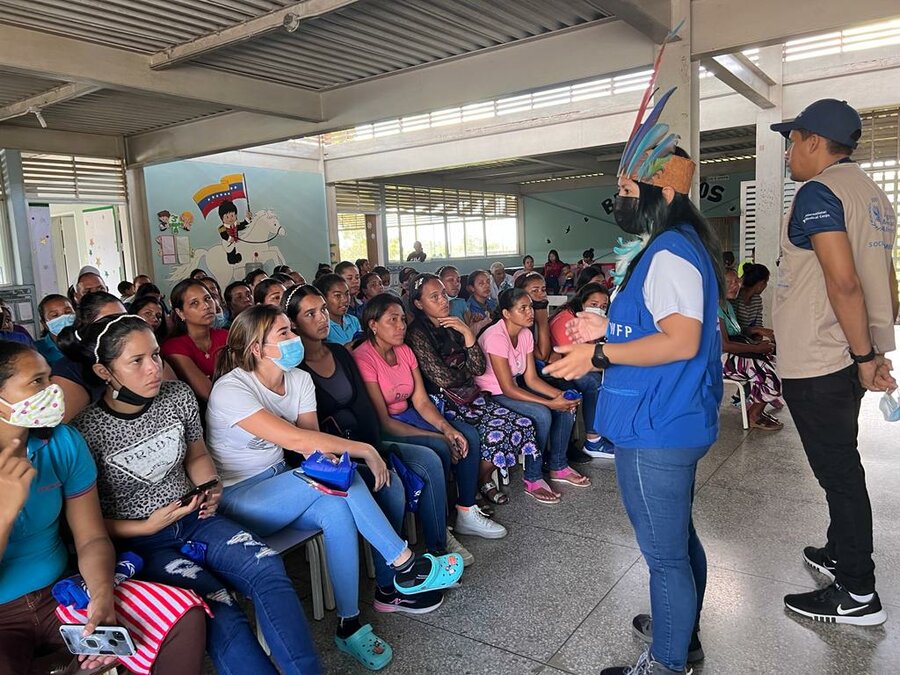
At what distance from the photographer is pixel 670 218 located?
6.16 feet

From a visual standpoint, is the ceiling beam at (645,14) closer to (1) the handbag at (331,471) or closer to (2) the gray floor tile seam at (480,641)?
(1) the handbag at (331,471)

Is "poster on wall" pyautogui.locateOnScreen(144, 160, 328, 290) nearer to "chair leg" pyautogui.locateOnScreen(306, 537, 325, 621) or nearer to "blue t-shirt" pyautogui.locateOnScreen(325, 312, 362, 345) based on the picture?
"blue t-shirt" pyautogui.locateOnScreen(325, 312, 362, 345)

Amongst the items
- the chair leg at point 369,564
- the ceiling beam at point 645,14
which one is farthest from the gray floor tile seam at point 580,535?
the ceiling beam at point 645,14

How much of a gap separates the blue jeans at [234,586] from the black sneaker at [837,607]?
1.85 meters

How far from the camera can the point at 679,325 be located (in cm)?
173

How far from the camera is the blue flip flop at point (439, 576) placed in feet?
8.50

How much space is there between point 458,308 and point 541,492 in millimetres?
2490

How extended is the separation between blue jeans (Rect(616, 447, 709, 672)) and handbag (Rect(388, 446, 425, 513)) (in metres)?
1.20

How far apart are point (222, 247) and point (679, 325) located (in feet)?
37.2

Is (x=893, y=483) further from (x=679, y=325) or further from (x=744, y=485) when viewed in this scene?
(x=679, y=325)

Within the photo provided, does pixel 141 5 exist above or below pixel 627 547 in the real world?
above

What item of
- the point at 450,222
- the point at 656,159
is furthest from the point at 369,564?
the point at 450,222

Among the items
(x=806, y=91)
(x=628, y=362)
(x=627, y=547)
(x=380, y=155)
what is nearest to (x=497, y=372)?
(x=627, y=547)

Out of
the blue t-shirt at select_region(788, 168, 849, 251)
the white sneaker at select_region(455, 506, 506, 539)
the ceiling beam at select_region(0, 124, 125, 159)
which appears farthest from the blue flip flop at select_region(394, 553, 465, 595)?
the ceiling beam at select_region(0, 124, 125, 159)
